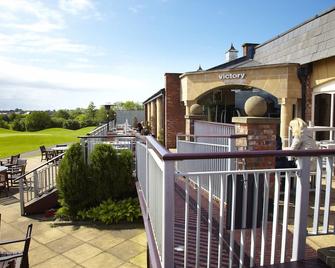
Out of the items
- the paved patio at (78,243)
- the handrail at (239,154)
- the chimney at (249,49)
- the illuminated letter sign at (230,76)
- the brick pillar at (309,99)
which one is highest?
the chimney at (249,49)

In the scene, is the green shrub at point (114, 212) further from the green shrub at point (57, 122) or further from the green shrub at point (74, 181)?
the green shrub at point (57, 122)

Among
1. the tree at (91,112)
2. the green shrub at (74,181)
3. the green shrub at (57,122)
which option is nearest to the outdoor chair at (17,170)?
the green shrub at (74,181)

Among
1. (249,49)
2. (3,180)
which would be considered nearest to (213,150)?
(3,180)

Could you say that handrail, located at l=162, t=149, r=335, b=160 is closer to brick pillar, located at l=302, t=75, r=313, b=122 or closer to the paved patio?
the paved patio

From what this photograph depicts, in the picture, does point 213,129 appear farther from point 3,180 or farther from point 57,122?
point 57,122

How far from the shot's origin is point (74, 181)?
670 cm

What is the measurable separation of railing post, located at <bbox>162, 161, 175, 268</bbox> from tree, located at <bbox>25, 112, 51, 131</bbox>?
4668 cm

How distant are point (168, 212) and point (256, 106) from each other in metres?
3.06

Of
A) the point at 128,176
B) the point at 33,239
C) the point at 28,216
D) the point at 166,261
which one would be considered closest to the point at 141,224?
the point at 128,176

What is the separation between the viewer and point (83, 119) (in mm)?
53375

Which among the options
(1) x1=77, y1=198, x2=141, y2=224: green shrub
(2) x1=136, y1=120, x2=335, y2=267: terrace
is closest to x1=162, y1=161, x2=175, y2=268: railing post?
(2) x1=136, y1=120, x2=335, y2=267: terrace

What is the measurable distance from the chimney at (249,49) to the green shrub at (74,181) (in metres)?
11.0

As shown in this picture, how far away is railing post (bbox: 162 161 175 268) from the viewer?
1.94 metres

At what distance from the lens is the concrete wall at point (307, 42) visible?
813 cm
